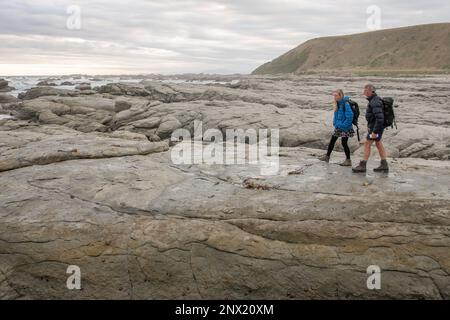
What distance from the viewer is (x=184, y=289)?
858cm

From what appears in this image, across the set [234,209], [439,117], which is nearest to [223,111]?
[439,117]

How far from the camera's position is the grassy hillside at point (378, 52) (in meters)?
123

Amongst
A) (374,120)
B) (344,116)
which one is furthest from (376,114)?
(344,116)

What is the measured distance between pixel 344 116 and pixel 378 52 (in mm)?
151171

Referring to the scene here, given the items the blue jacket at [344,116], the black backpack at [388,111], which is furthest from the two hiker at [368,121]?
the black backpack at [388,111]

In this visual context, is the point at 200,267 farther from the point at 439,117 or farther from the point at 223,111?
the point at 439,117

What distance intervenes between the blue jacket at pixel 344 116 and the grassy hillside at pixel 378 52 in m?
103

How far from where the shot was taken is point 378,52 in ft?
482

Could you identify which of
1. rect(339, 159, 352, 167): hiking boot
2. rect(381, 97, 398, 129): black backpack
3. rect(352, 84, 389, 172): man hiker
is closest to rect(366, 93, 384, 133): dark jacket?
rect(352, 84, 389, 172): man hiker

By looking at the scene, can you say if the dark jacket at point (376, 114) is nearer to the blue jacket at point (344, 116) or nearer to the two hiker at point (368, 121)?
the two hiker at point (368, 121)

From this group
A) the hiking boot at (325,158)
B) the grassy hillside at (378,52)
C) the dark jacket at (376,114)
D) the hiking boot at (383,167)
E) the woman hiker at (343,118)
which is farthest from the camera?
the grassy hillside at (378,52)

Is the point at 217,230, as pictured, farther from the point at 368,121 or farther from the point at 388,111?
the point at 388,111

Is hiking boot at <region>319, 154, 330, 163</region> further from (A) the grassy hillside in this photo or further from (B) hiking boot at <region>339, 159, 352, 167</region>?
(A) the grassy hillside

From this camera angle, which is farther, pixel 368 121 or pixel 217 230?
pixel 368 121
